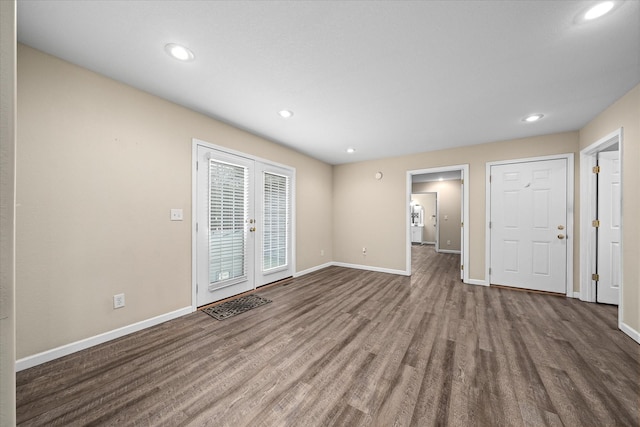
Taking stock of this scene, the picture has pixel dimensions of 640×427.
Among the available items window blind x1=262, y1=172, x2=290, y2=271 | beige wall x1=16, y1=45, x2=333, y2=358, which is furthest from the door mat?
window blind x1=262, y1=172, x2=290, y2=271

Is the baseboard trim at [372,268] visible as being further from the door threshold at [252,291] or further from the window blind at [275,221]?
the window blind at [275,221]

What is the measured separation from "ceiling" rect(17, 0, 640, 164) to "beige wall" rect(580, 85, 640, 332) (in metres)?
0.20

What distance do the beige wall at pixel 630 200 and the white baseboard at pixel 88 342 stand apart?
A: 4739 millimetres

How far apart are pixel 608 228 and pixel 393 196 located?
2.91 meters

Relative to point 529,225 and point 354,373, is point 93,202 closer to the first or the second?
point 354,373

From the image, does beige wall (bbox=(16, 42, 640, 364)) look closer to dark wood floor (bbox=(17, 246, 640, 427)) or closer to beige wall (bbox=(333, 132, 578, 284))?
dark wood floor (bbox=(17, 246, 640, 427))

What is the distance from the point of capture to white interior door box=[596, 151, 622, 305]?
2.90m

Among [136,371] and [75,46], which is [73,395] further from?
[75,46]

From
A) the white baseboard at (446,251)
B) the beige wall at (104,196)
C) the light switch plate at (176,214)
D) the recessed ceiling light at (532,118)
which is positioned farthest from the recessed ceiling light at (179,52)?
the white baseboard at (446,251)

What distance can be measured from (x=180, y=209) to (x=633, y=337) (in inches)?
190

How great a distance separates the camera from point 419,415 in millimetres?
1327

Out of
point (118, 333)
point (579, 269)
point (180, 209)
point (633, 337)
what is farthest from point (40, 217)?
point (579, 269)

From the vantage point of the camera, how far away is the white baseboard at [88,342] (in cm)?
169

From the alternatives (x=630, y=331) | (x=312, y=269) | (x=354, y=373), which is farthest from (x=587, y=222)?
(x=312, y=269)
